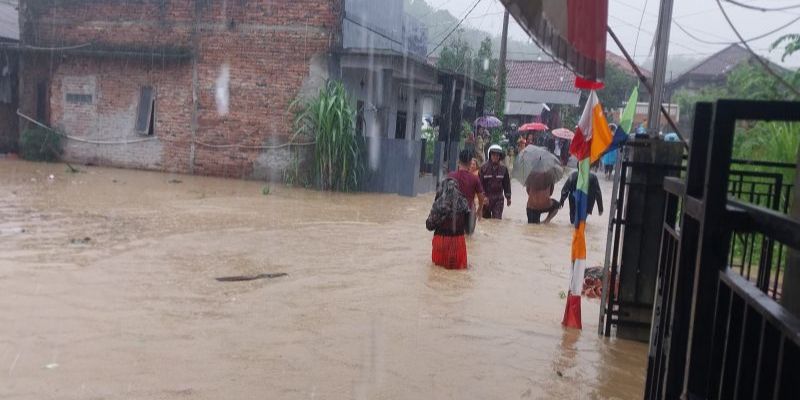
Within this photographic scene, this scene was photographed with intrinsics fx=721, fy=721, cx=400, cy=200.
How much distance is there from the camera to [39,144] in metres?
20.1

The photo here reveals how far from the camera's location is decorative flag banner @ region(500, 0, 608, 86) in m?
4.80

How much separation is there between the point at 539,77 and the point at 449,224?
37679mm

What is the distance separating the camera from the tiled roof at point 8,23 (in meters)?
22.9

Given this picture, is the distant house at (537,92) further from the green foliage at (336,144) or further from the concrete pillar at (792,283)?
the concrete pillar at (792,283)

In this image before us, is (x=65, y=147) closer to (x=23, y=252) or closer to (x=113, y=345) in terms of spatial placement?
(x=23, y=252)

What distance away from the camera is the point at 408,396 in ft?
15.0

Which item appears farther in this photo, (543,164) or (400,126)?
(400,126)

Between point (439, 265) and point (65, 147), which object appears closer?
point (439, 265)

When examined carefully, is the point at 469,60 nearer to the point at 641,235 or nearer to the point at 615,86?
the point at 615,86

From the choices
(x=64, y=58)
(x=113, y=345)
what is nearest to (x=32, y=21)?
(x=64, y=58)

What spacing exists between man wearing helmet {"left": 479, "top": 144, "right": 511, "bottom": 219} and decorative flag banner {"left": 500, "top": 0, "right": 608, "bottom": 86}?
20.6 ft

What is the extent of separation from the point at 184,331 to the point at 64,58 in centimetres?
1752

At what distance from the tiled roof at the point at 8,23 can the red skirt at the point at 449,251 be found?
63.5ft

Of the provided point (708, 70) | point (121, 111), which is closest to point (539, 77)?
point (708, 70)
